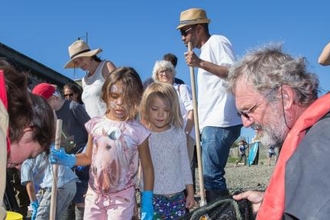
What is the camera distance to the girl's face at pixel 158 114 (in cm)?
443

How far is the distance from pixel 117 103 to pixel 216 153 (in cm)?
105

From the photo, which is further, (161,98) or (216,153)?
(216,153)

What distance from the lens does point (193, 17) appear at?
5309 millimetres

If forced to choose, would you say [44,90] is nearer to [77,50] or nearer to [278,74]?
[77,50]

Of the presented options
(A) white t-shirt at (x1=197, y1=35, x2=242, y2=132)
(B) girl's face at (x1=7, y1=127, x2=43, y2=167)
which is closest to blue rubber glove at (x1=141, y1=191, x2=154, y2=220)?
(A) white t-shirt at (x1=197, y1=35, x2=242, y2=132)

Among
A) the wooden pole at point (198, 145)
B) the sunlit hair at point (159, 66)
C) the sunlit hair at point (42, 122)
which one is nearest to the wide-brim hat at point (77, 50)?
the sunlit hair at point (159, 66)

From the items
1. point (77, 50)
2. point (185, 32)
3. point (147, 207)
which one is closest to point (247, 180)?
point (77, 50)

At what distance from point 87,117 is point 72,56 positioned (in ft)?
3.24

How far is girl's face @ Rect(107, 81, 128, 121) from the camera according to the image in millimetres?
4195

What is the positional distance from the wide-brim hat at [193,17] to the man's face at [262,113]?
2.53m

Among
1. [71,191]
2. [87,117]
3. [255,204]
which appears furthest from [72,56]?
[255,204]

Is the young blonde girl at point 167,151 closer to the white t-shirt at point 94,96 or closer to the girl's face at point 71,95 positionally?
the white t-shirt at point 94,96

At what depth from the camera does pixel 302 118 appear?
203 centimetres

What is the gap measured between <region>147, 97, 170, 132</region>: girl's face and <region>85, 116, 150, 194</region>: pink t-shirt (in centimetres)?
25
